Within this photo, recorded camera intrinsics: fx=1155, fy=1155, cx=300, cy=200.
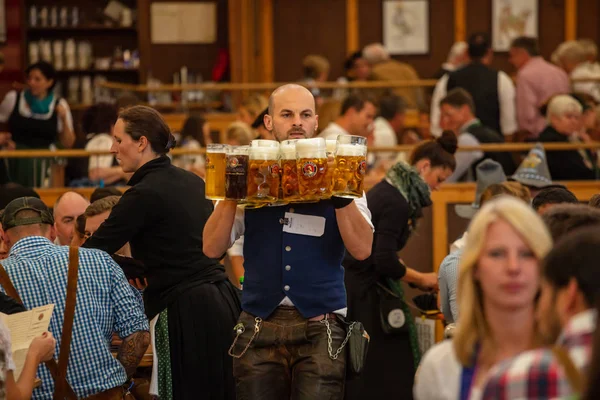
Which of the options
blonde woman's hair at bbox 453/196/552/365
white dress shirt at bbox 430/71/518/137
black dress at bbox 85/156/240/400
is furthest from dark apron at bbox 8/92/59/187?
blonde woman's hair at bbox 453/196/552/365

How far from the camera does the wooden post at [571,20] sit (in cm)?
1395

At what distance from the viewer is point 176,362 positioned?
15.5 ft

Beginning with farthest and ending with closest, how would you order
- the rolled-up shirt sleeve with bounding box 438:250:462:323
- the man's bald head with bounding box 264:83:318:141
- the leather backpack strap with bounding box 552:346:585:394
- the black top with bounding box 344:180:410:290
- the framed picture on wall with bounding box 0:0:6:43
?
the framed picture on wall with bounding box 0:0:6:43 < the black top with bounding box 344:180:410:290 < the rolled-up shirt sleeve with bounding box 438:250:462:323 < the man's bald head with bounding box 264:83:318:141 < the leather backpack strap with bounding box 552:346:585:394

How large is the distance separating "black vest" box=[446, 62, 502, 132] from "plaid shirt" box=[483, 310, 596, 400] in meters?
7.15

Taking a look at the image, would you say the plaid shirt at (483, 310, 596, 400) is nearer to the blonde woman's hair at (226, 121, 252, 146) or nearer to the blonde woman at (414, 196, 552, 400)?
the blonde woman at (414, 196, 552, 400)

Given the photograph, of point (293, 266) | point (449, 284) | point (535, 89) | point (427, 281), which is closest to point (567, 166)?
point (535, 89)

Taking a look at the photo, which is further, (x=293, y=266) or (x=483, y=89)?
(x=483, y=89)

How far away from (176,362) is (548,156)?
412cm

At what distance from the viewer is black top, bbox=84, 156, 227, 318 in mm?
4477

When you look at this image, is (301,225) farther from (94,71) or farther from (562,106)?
(94,71)

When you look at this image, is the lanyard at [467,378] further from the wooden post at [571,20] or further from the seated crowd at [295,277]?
the wooden post at [571,20]

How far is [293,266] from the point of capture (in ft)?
13.0

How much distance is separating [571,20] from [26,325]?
11.3 meters

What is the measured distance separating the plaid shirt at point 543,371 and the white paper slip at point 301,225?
5.73 ft
